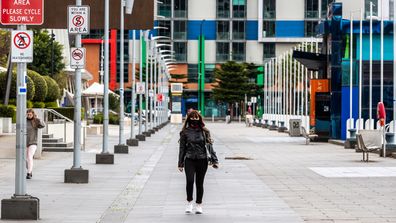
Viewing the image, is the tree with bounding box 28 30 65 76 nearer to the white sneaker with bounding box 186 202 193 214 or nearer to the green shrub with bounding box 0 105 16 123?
the green shrub with bounding box 0 105 16 123

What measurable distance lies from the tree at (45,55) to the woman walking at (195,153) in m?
62.3

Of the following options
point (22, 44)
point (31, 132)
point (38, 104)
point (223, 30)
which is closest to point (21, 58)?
point (22, 44)

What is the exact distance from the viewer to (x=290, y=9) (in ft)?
377

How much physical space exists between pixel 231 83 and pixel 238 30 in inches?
347

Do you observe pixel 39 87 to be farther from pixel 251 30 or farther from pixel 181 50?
pixel 251 30

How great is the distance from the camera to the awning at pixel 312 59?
154 feet

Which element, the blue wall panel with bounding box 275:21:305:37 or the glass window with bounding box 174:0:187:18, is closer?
the blue wall panel with bounding box 275:21:305:37

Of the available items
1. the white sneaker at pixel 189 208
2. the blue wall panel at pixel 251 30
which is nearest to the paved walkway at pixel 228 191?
the white sneaker at pixel 189 208

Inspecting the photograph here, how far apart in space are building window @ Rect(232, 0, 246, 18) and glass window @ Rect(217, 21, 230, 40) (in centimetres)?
161

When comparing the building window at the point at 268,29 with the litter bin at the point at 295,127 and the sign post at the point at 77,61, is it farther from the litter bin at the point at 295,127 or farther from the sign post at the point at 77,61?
the sign post at the point at 77,61

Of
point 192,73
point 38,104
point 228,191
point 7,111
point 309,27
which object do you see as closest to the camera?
point 228,191

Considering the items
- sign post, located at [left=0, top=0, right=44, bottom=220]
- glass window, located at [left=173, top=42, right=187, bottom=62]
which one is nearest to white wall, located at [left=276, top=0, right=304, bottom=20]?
glass window, located at [left=173, top=42, right=187, bottom=62]

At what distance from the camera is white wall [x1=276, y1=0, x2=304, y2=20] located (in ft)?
375

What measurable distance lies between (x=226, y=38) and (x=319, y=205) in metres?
102
